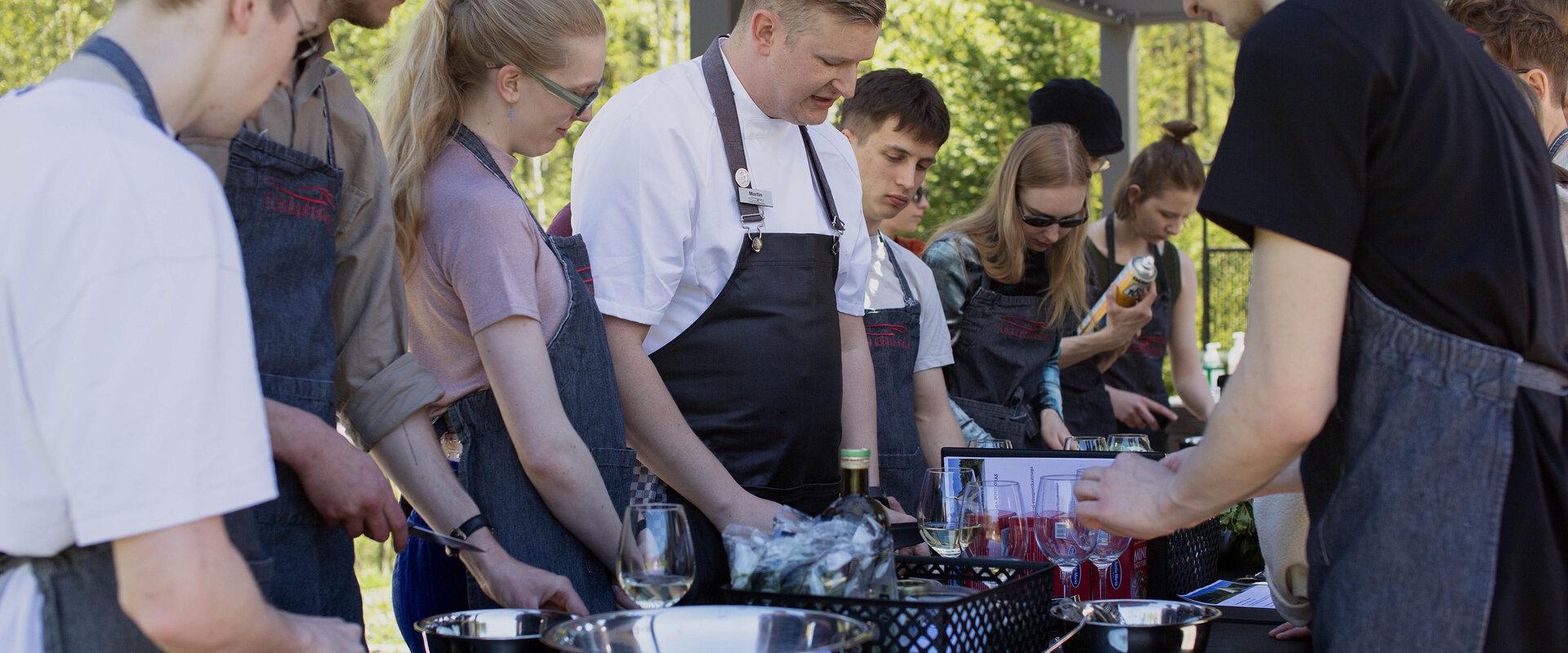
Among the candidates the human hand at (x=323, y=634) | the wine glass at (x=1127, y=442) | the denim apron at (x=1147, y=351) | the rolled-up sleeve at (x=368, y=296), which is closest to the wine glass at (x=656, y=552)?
the human hand at (x=323, y=634)

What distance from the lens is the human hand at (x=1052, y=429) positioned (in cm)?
372

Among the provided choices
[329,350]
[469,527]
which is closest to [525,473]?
[469,527]

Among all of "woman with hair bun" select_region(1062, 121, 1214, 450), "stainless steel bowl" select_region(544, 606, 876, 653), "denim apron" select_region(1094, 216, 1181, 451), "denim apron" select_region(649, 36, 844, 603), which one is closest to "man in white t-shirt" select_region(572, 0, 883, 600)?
"denim apron" select_region(649, 36, 844, 603)

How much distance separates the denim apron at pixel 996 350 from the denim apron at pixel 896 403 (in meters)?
0.46

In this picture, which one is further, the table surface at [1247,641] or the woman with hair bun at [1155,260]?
the woman with hair bun at [1155,260]

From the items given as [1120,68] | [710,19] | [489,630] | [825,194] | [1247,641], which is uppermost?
[1120,68]

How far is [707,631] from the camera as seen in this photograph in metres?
1.41

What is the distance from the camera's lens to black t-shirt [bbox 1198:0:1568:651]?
1.34m

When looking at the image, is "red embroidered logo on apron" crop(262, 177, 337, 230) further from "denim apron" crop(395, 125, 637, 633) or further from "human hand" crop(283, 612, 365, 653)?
"human hand" crop(283, 612, 365, 653)

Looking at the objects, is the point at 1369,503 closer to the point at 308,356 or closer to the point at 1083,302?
the point at 308,356

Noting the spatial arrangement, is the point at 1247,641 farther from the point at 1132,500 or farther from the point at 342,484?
the point at 342,484

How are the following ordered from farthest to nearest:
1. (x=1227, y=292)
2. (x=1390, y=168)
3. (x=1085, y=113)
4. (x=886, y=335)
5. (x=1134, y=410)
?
(x=1227, y=292), (x=1134, y=410), (x=1085, y=113), (x=886, y=335), (x=1390, y=168)

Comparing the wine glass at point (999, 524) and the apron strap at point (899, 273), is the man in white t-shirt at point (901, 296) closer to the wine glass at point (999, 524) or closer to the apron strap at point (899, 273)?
the apron strap at point (899, 273)

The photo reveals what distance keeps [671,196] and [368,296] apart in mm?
597
